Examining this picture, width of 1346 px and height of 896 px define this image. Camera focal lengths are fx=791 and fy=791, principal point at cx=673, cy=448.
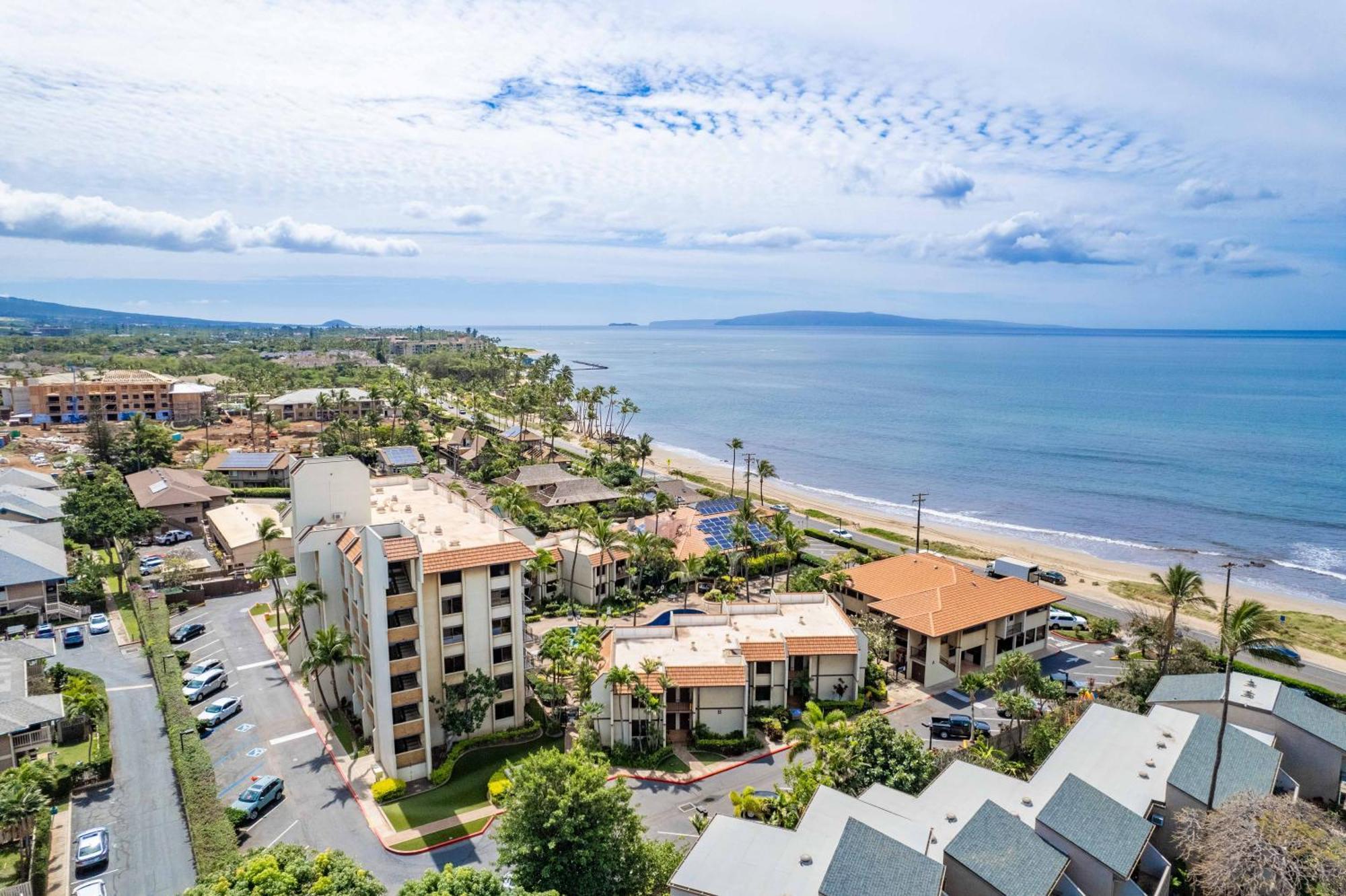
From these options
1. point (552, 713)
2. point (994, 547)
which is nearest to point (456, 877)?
point (552, 713)

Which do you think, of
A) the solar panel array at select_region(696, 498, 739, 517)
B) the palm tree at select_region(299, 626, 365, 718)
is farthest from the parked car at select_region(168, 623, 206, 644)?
the solar panel array at select_region(696, 498, 739, 517)

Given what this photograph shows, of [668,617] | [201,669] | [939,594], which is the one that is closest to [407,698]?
[201,669]

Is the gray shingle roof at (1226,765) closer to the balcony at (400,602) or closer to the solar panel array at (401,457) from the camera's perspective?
the balcony at (400,602)

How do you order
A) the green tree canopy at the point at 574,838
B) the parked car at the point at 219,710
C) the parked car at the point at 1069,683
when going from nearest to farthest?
the green tree canopy at the point at 574,838, the parked car at the point at 219,710, the parked car at the point at 1069,683

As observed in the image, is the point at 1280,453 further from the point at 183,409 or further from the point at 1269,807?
the point at 183,409

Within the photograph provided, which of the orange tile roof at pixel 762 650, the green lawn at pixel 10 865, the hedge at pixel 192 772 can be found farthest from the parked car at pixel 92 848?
the orange tile roof at pixel 762 650

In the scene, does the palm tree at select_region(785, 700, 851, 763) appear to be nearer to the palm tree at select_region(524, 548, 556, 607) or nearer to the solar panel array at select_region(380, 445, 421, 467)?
the palm tree at select_region(524, 548, 556, 607)
